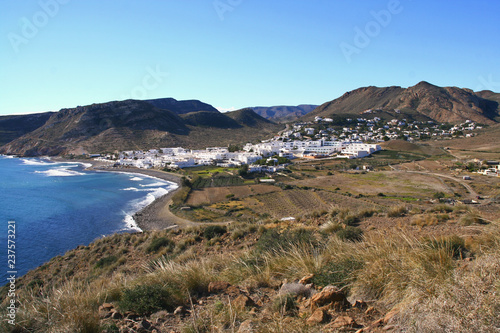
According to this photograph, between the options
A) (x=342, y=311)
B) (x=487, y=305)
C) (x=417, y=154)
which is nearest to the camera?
(x=487, y=305)

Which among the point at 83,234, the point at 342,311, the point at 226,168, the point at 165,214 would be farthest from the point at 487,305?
the point at 226,168

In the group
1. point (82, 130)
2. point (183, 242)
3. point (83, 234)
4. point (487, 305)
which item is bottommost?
point (83, 234)

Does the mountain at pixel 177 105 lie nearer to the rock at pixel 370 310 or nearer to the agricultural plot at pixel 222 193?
the agricultural plot at pixel 222 193

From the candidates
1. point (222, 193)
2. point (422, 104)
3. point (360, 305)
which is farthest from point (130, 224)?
point (422, 104)

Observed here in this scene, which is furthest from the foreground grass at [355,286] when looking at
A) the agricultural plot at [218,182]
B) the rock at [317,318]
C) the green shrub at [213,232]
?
the agricultural plot at [218,182]

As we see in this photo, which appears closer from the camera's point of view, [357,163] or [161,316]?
[161,316]

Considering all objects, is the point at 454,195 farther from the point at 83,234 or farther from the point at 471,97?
the point at 471,97
